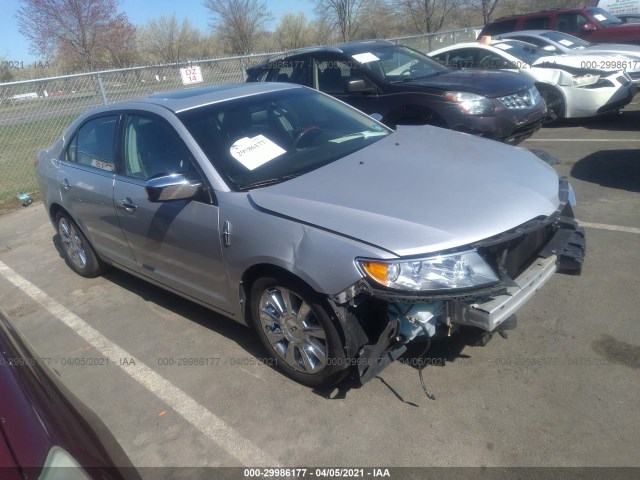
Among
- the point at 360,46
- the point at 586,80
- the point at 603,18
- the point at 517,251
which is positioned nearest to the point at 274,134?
the point at 517,251

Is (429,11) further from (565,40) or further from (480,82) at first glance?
(480,82)

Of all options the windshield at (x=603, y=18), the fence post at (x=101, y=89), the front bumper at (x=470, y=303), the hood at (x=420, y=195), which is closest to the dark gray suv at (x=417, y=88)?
the hood at (x=420, y=195)

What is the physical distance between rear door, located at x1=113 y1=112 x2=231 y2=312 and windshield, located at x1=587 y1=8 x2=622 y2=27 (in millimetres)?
13347

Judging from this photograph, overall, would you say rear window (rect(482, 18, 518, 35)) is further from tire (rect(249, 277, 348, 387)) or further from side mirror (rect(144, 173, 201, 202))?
tire (rect(249, 277, 348, 387))

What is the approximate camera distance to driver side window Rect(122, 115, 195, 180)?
352 cm

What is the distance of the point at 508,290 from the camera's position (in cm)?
275

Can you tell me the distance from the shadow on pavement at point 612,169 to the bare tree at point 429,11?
2235 centimetres

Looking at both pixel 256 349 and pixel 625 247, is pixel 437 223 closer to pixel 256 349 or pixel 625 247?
pixel 256 349

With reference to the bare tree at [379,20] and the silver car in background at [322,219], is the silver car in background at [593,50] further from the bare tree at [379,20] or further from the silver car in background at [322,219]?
the bare tree at [379,20]

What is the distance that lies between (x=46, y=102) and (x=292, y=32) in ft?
93.6

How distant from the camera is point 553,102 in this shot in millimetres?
8828

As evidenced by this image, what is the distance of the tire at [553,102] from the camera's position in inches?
345

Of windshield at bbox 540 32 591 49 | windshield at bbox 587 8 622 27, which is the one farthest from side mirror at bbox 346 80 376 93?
windshield at bbox 587 8 622 27

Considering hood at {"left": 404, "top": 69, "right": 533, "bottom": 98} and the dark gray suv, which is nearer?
the dark gray suv
